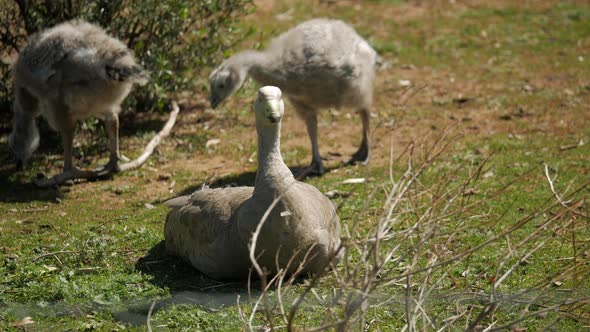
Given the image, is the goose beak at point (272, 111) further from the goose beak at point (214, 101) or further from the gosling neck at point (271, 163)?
the goose beak at point (214, 101)

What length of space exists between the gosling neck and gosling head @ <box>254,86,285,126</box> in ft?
0.19

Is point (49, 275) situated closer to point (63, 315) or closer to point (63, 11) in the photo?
point (63, 315)

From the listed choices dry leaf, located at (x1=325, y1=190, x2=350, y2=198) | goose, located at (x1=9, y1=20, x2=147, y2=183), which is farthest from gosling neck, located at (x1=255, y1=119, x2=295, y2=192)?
goose, located at (x1=9, y1=20, x2=147, y2=183)

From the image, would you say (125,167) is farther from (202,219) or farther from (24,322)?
(24,322)

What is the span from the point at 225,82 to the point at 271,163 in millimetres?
3881

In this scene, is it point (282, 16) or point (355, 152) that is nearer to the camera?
point (355, 152)

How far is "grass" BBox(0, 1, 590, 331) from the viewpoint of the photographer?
5.23m

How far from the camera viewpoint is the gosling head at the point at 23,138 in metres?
9.60

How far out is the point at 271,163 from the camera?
6.06 metres

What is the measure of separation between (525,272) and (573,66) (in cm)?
824

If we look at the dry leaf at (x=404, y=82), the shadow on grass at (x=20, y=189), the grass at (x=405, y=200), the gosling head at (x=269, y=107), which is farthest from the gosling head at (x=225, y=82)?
the dry leaf at (x=404, y=82)

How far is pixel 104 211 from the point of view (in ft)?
27.8

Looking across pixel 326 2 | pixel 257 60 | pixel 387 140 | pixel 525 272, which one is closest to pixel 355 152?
pixel 387 140

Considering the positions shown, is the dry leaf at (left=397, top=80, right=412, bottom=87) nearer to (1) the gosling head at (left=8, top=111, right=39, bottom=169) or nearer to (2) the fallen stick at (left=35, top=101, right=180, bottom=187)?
(2) the fallen stick at (left=35, top=101, right=180, bottom=187)
